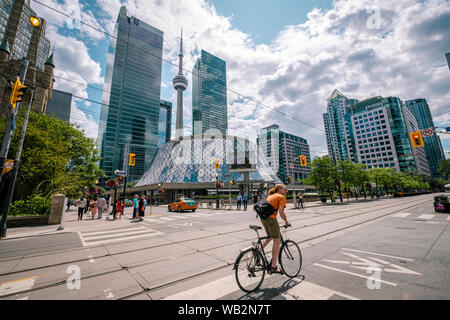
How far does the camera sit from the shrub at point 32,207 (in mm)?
12898

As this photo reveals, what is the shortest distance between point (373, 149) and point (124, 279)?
144m

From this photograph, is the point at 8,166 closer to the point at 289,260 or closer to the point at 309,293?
the point at 289,260

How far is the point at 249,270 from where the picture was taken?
3523 mm

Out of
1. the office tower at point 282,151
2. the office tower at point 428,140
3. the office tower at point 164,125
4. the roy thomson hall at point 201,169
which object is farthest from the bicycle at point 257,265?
the office tower at point 428,140

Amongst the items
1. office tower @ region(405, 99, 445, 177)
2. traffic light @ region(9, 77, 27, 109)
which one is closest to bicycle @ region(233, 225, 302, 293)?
traffic light @ region(9, 77, 27, 109)

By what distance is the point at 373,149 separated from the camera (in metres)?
114

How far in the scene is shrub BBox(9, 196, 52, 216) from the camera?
12.9m

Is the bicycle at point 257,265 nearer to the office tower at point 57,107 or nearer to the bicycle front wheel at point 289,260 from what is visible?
the bicycle front wheel at point 289,260

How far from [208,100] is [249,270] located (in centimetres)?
16258

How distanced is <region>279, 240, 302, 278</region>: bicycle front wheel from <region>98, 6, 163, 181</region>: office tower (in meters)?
112

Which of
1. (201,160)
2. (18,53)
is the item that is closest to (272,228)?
(201,160)

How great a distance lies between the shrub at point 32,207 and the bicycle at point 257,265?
53.6 ft
